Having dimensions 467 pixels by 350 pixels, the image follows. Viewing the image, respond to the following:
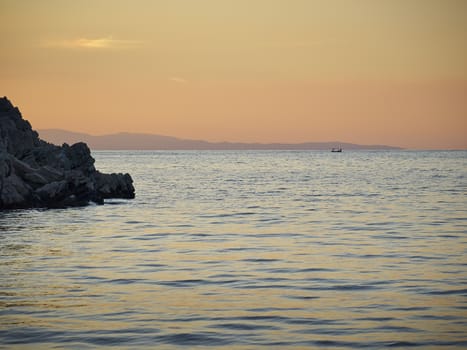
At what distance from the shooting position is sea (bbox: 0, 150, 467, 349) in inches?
566

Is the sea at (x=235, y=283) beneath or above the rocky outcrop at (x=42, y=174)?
beneath

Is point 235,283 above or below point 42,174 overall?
below

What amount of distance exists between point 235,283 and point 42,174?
36.5m

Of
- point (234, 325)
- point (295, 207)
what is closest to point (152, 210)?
point (295, 207)

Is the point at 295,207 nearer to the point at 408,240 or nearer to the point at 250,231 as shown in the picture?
the point at 250,231

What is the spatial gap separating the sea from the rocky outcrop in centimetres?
906

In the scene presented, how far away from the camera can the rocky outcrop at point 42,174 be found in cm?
4950

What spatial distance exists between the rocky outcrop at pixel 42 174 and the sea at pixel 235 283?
9.06 meters

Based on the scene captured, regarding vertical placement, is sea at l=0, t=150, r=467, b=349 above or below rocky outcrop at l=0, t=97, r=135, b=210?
below

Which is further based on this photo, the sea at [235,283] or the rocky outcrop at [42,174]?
the rocky outcrop at [42,174]

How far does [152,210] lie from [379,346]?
3695 centimetres

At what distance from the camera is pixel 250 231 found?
1372 inches

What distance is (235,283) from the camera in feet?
66.2

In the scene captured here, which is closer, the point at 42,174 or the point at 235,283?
the point at 235,283
